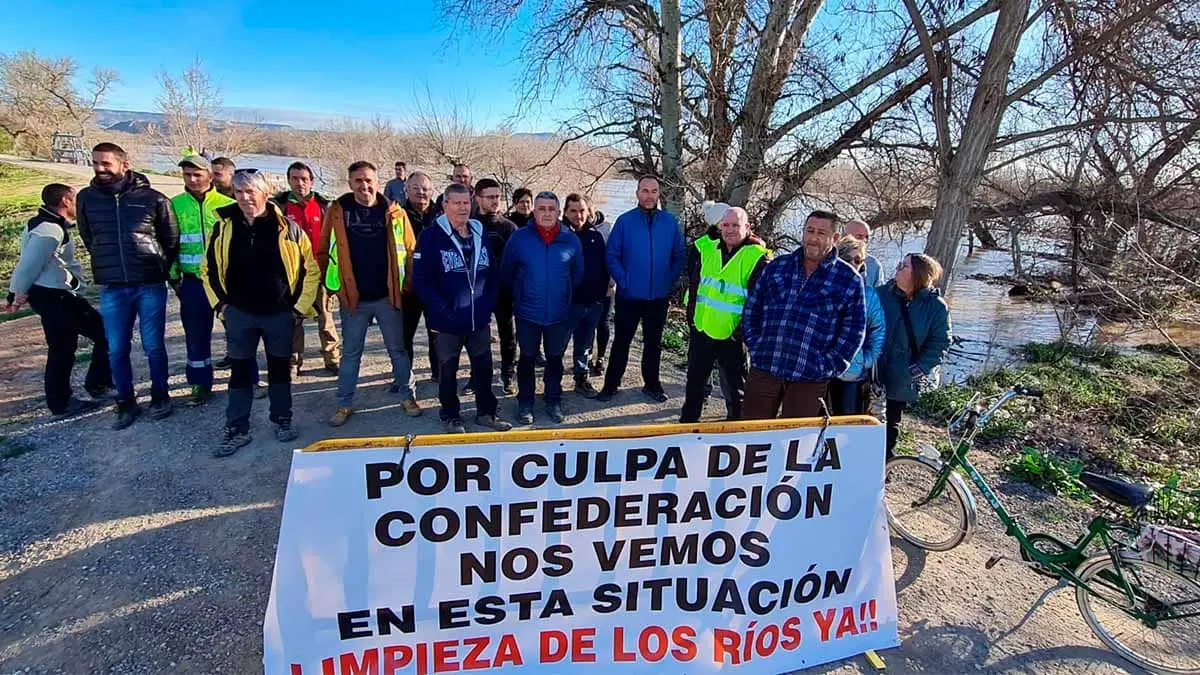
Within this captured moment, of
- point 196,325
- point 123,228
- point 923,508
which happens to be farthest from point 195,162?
point 923,508

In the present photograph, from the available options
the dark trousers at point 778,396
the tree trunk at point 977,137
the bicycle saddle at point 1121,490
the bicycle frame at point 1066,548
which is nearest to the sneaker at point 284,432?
the dark trousers at point 778,396

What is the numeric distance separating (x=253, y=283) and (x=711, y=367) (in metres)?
3.26

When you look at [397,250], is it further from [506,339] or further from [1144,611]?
[1144,611]

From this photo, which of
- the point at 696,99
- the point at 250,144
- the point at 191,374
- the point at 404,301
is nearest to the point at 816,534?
the point at 404,301

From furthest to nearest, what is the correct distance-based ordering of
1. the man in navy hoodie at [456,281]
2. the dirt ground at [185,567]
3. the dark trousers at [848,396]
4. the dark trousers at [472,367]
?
1. the dark trousers at [472,367]
2. the man in navy hoodie at [456,281]
3. the dark trousers at [848,396]
4. the dirt ground at [185,567]

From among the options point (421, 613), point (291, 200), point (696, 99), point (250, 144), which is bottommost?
point (421, 613)

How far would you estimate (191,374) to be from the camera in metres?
4.81

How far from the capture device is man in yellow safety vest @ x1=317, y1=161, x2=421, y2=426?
4.25 meters

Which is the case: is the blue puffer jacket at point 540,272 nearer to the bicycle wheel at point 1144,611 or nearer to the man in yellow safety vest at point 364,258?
the man in yellow safety vest at point 364,258

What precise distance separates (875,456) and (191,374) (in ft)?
16.7

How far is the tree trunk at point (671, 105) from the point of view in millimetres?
8648

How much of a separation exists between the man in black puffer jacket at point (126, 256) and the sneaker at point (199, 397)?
0.86 feet

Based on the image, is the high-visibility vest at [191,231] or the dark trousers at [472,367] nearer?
the dark trousers at [472,367]

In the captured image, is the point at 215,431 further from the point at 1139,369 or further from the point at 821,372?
the point at 1139,369
